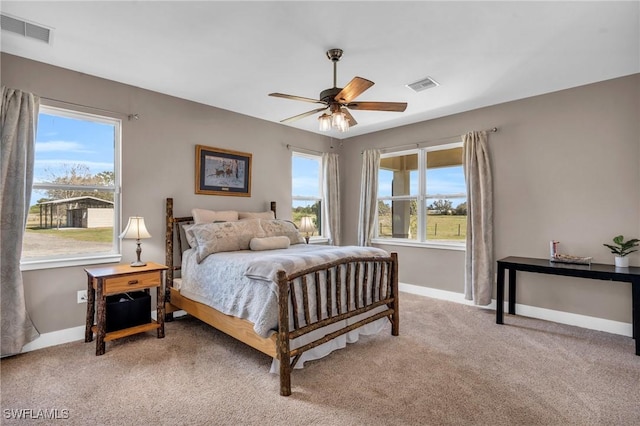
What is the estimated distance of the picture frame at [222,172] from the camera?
402cm

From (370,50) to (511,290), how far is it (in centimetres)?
319

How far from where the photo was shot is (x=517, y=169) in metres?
3.90

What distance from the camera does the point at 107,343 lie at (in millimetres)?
2953

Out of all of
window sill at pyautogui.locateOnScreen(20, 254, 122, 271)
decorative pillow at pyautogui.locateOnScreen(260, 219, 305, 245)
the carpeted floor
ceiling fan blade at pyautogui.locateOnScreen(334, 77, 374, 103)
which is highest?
ceiling fan blade at pyautogui.locateOnScreen(334, 77, 374, 103)

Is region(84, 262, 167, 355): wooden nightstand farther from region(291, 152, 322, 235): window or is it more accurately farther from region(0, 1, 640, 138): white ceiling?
region(291, 152, 322, 235): window

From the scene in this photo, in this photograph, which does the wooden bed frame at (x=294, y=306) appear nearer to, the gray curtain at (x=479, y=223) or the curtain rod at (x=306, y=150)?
the gray curtain at (x=479, y=223)

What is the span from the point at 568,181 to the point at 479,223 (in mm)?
1011

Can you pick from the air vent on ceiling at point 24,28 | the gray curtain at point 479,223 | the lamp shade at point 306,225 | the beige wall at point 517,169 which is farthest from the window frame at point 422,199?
the air vent on ceiling at point 24,28

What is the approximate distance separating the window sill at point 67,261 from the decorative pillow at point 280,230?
1.55 meters

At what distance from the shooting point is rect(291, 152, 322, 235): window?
17.2 ft

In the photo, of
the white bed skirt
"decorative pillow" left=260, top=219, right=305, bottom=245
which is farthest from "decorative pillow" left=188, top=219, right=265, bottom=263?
the white bed skirt

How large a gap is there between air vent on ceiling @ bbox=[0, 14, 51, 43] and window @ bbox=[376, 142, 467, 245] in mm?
4303

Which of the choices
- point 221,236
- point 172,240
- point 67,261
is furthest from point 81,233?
point 221,236

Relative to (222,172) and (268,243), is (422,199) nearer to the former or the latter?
(268,243)
